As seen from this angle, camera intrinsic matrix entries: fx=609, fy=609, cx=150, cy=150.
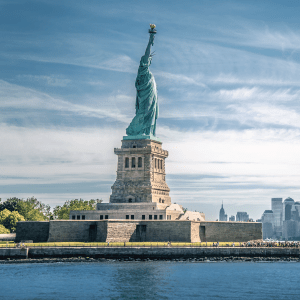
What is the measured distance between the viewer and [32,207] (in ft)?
470

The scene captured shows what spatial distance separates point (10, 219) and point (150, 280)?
65684 millimetres

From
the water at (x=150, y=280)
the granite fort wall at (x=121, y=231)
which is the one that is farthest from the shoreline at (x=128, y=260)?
the granite fort wall at (x=121, y=231)

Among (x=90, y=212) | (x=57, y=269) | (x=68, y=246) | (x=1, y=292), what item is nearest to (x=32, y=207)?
(x=90, y=212)

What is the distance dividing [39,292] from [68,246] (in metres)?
26.9

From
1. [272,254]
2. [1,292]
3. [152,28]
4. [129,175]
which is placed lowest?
[1,292]

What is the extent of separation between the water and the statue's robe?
32479 millimetres

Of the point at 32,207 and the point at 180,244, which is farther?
the point at 32,207

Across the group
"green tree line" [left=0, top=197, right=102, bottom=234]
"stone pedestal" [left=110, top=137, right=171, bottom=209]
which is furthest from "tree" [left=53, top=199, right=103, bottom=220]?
"stone pedestal" [left=110, top=137, right=171, bottom=209]

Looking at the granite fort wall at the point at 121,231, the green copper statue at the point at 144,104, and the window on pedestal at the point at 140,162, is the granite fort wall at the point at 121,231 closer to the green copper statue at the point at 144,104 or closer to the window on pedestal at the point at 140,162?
the window on pedestal at the point at 140,162

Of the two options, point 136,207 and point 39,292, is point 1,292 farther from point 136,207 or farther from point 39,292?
point 136,207

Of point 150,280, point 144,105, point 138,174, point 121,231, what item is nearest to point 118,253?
point 121,231

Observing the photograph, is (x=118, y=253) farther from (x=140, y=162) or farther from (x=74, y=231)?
(x=140, y=162)

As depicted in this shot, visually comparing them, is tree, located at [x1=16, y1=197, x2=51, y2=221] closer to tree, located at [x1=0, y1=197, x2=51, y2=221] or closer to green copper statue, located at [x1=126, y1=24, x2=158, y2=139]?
tree, located at [x1=0, y1=197, x2=51, y2=221]

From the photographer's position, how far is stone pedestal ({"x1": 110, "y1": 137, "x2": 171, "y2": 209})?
109688mm
